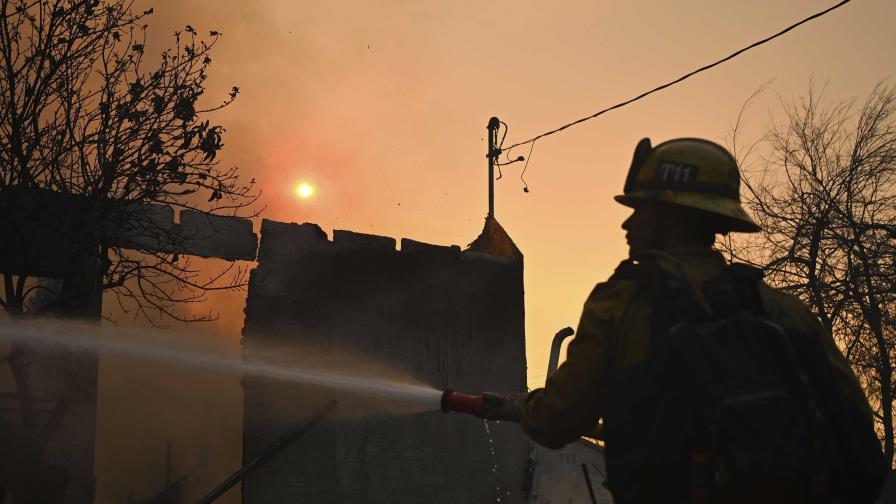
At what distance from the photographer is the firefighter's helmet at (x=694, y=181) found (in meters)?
2.84

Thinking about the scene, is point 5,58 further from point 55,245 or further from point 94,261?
point 55,245

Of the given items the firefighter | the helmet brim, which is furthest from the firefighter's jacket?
the helmet brim

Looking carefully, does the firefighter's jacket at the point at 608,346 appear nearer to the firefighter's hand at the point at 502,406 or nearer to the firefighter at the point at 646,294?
the firefighter at the point at 646,294

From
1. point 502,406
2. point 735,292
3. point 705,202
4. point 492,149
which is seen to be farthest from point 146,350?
point 492,149

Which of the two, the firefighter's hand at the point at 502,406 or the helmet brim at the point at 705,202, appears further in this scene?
the firefighter's hand at the point at 502,406

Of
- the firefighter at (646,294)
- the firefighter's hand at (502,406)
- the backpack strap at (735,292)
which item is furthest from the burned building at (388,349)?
the backpack strap at (735,292)

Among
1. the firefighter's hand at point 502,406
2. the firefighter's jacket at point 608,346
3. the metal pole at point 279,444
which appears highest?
the firefighter's jacket at point 608,346

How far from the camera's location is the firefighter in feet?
8.75

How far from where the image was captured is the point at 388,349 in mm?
9812

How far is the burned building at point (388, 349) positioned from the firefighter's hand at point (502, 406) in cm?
560

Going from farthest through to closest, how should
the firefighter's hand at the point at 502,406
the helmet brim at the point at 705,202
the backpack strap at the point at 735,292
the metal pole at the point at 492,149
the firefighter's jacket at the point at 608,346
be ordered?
1. the metal pole at the point at 492,149
2. the firefighter's hand at the point at 502,406
3. the helmet brim at the point at 705,202
4. the firefighter's jacket at the point at 608,346
5. the backpack strap at the point at 735,292

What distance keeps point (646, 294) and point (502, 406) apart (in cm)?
86

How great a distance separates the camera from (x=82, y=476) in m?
9.50

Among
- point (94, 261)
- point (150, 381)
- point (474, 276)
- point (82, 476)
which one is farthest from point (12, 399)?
point (150, 381)
